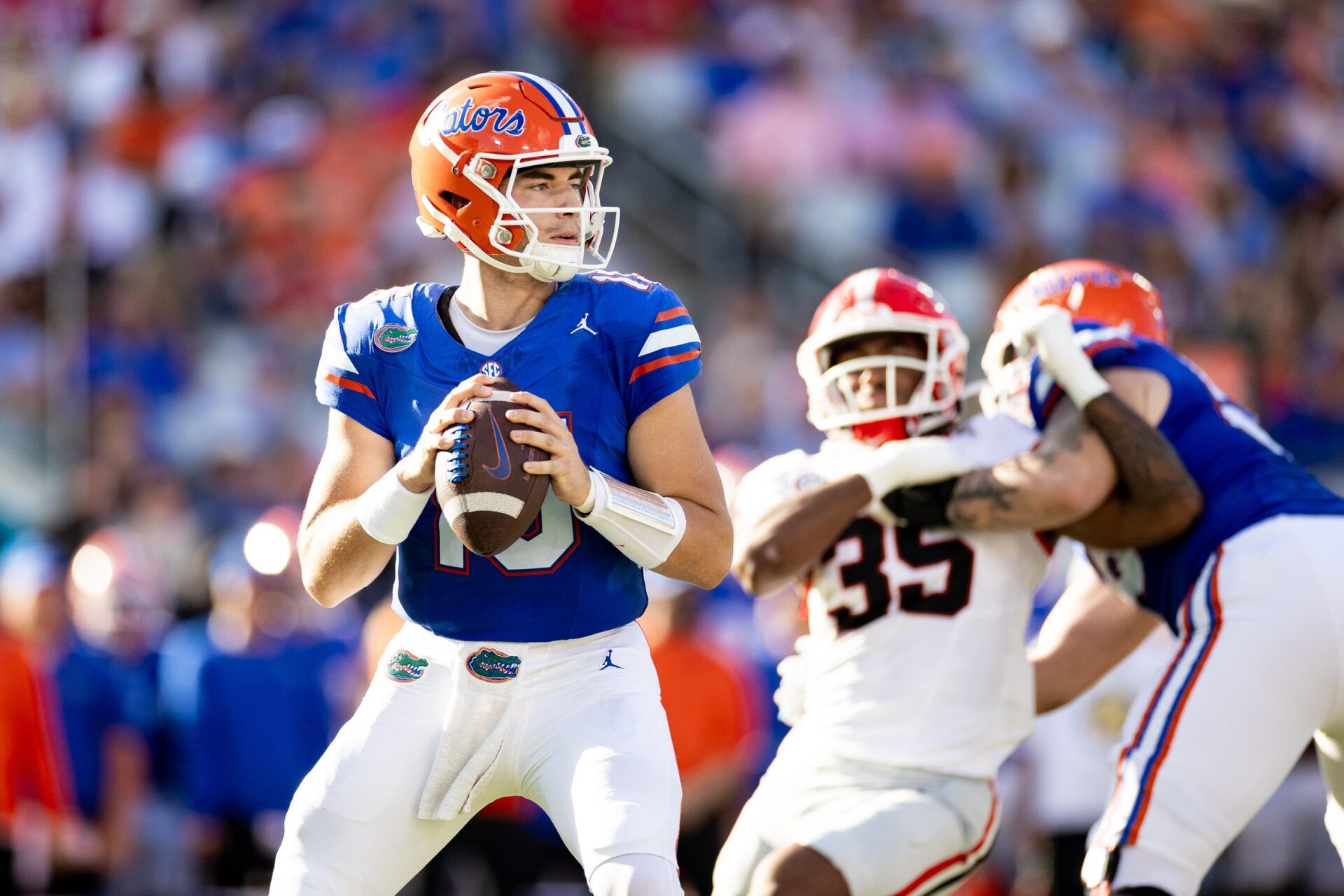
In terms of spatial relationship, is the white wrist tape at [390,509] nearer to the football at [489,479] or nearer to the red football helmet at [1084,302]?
the football at [489,479]

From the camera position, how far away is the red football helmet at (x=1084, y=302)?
13.7ft

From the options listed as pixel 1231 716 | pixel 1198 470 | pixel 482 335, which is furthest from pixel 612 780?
pixel 1198 470

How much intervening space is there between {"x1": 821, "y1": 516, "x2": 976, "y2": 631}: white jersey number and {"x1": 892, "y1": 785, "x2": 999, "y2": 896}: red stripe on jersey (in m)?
0.44

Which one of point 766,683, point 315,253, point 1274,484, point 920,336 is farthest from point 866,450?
point 315,253

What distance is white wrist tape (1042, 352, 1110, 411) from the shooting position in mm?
3678

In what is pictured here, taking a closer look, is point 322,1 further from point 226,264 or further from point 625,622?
point 625,622

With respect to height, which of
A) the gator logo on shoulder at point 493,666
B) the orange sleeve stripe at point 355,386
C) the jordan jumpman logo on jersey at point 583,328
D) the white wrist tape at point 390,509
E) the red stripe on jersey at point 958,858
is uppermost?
the jordan jumpman logo on jersey at point 583,328

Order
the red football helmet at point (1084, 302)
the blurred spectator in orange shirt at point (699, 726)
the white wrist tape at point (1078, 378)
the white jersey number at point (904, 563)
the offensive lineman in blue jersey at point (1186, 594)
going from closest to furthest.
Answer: the offensive lineman in blue jersey at point (1186, 594), the white wrist tape at point (1078, 378), the white jersey number at point (904, 563), the red football helmet at point (1084, 302), the blurred spectator in orange shirt at point (699, 726)

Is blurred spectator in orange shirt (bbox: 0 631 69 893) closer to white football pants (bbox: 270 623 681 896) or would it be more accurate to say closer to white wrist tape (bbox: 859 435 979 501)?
white football pants (bbox: 270 623 681 896)

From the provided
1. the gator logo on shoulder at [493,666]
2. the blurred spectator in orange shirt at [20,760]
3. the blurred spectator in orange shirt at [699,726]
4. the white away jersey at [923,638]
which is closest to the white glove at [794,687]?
the white away jersey at [923,638]

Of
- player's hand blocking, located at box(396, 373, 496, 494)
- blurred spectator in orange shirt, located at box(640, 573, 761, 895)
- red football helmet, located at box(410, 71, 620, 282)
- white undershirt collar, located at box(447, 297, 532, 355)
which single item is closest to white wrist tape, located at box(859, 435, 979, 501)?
red football helmet, located at box(410, 71, 620, 282)

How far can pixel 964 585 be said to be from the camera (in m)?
3.79

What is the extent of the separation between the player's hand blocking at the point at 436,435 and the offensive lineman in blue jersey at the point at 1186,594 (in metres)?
1.23

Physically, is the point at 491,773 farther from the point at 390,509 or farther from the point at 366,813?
the point at 390,509
